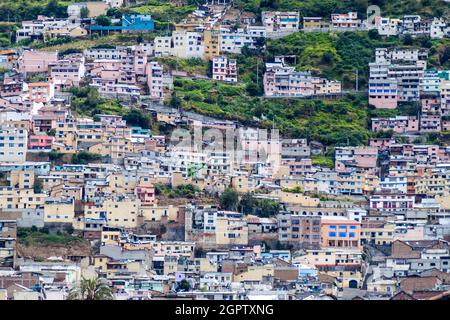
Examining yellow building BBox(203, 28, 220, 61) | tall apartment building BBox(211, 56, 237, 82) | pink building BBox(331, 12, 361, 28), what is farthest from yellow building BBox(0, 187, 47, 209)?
pink building BBox(331, 12, 361, 28)

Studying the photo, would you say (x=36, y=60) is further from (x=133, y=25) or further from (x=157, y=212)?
(x=157, y=212)

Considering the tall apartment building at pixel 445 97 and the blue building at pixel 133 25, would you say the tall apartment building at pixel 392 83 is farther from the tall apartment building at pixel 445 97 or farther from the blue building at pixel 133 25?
the blue building at pixel 133 25

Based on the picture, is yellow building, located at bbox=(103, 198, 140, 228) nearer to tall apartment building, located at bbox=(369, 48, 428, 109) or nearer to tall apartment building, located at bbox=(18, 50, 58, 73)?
tall apartment building, located at bbox=(18, 50, 58, 73)

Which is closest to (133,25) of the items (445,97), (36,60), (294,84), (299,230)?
(36,60)


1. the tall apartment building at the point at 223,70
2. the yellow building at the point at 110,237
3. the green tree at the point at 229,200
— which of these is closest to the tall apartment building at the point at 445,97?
the tall apartment building at the point at 223,70
